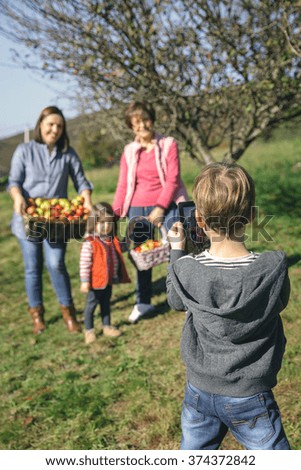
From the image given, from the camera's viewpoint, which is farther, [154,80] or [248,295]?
[154,80]

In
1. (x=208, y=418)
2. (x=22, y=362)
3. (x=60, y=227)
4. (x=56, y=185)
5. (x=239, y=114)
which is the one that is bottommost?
(x=22, y=362)

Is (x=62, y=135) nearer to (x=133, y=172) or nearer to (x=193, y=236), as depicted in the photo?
(x=133, y=172)

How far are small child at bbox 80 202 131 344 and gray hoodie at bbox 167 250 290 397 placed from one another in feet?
7.95

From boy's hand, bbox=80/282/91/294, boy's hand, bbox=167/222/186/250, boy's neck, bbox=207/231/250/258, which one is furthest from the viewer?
boy's hand, bbox=80/282/91/294

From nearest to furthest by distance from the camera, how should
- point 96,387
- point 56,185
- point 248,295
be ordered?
point 248,295, point 96,387, point 56,185

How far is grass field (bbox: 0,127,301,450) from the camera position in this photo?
10.3ft

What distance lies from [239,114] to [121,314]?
2706mm

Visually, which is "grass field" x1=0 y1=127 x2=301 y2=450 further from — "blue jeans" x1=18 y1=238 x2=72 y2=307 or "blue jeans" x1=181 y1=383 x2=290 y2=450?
"blue jeans" x1=181 y1=383 x2=290 y2=450

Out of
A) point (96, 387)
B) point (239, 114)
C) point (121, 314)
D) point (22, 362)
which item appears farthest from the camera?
point (239, 114)

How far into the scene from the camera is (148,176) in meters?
4.61

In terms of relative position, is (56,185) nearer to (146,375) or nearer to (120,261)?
(120,261)

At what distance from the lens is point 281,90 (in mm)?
5266

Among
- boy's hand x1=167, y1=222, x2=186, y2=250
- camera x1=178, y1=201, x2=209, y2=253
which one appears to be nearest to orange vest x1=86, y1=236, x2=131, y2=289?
camera x1=178, y1=201, x2=209, y2=253

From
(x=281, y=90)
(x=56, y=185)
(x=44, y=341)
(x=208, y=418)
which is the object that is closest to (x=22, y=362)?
(x=44, y=341)
